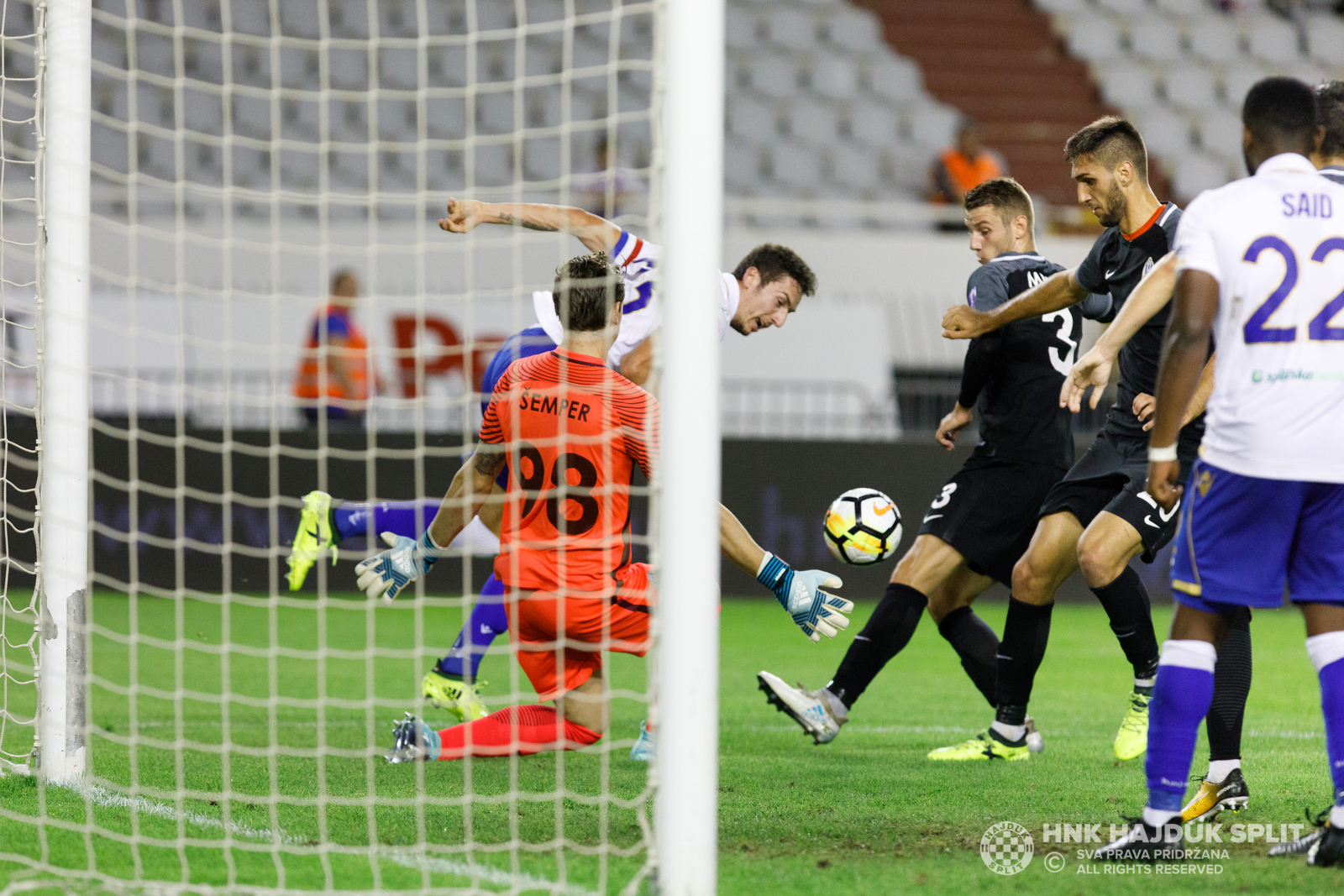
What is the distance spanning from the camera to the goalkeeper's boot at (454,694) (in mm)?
5387

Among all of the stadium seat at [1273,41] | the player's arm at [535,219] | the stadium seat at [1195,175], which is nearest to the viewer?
the player's arm at [535,219]

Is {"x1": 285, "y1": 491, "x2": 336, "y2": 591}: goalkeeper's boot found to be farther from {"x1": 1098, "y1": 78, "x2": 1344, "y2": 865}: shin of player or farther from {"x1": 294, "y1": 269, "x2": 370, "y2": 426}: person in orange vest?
{"x1": 294, "y1": 269, "x2": 370, "y2": 426}: person in orange vest

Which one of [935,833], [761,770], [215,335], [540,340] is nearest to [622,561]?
[761,770]

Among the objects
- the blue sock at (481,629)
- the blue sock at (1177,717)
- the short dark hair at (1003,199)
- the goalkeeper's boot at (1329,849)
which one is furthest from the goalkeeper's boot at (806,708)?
the short dark hair at (1003,199)

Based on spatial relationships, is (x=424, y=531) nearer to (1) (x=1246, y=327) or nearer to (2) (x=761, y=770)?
(2) (x=761, y=770)

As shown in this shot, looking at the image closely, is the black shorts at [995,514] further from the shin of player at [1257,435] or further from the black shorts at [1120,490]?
the shin of player at [1257,435]

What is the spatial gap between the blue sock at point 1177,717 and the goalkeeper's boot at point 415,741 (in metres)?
1.97

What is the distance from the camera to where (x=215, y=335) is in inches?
440

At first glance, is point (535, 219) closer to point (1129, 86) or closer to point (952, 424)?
point (952, 424)

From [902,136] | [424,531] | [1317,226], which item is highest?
[902,136]

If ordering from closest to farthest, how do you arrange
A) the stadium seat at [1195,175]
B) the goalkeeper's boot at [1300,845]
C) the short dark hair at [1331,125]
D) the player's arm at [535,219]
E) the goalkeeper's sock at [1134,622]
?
the goalkeeper's boot at [1300,845] → the short dark hair at [1331,125] → the player's arm at [535,219] → the goalkeeper's sock at [1134,622] → the stadium seat at [1195,175]

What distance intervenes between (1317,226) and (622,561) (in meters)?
2.26

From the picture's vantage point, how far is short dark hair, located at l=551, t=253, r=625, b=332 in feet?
13.7

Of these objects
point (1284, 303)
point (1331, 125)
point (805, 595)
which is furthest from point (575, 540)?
point (1331, 125)
